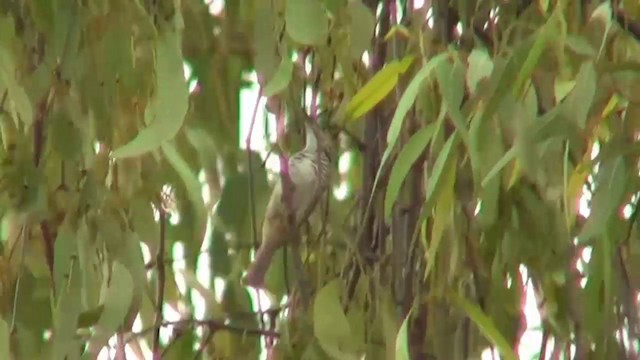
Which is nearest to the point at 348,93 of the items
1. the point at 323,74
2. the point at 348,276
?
the point at 323,74

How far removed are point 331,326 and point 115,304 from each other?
12cm

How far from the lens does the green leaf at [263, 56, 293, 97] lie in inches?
20.5

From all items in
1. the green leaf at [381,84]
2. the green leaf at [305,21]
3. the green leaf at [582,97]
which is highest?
the green leaf at [305,21]

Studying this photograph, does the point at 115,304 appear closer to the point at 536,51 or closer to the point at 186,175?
the point at 186,175

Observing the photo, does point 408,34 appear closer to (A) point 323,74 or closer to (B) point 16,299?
(A) point 323,74

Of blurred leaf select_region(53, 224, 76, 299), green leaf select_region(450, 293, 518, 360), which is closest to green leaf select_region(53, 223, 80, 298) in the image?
blurred leaf select_region(53, 224, 76, 299)

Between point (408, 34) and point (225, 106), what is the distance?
0.13 metres

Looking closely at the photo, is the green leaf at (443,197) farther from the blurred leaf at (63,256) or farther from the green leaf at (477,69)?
the blurred leaf at (63,256)

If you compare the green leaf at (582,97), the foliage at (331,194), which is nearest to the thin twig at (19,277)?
the foliage at (331,194)

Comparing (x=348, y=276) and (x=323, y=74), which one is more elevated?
(x=323, y=74)

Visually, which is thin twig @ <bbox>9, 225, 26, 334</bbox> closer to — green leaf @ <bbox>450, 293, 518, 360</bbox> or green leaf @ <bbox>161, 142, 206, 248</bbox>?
green leaf @ <bbox>161, 142, 206, 248</bbox>

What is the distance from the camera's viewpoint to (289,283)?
687 millimetres

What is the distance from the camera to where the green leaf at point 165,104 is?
503 mm

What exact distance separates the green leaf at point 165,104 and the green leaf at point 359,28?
11 cm
